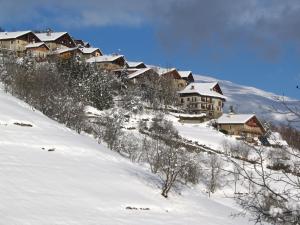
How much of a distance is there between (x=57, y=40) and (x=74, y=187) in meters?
85.0

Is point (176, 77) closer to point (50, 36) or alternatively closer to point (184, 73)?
point (184, 73)

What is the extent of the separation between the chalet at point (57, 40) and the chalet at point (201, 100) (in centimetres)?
2742

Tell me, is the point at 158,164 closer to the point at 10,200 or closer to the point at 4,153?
the point at 4,153

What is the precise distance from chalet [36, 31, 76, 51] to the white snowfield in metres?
65.9

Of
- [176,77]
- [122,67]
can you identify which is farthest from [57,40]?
[176,77]

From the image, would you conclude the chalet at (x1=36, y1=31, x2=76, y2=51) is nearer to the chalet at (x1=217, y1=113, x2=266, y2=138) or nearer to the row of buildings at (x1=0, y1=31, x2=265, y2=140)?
the row of buildings at (x1=0, y1=31, x2=265, y2=140)

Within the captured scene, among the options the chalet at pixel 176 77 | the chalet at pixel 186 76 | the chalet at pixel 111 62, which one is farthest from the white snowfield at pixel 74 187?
the chalet at pixel 186 76

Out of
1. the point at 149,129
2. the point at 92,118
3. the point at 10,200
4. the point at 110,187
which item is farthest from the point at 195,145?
the point at 10,200

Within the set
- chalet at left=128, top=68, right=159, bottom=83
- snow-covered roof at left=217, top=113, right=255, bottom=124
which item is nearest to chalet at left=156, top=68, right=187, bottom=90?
chalet at left=128, top=68, right=159, bottom=83

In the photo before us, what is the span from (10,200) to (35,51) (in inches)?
3251

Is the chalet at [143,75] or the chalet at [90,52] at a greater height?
the chalet at [90,52]

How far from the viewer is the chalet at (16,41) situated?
357ft

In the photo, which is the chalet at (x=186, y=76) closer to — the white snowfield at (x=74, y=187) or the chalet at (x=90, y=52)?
the chalet at (x=90, y=52)

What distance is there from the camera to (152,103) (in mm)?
91125
